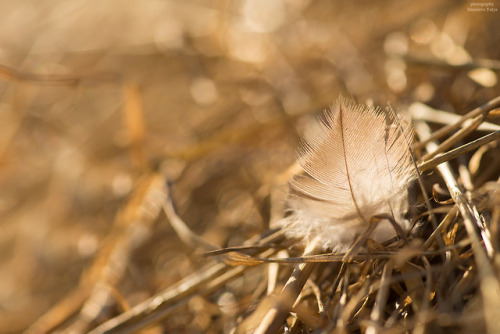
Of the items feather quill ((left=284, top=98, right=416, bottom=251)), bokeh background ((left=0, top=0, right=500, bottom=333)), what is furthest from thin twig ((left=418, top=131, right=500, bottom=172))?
bokeh background ((left=0, top=0, right=500, bottom=333))

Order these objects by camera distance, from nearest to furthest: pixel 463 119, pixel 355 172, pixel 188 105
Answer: pixel 355 172
pixel 463 119
pixel 188 105

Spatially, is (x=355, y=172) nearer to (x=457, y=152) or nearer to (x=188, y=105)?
(x=457, y=152)

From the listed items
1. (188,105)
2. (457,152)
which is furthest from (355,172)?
(188,105)

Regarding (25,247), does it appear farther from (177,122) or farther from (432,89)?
(432,89)

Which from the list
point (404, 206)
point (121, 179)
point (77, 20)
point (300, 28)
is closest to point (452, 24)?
point (300, 28)

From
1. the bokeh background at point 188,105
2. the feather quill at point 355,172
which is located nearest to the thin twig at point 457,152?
the feather quill at point 355,172

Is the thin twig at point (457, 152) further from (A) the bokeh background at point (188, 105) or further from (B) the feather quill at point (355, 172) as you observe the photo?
(A) the bokeh background at point (188, 105)
